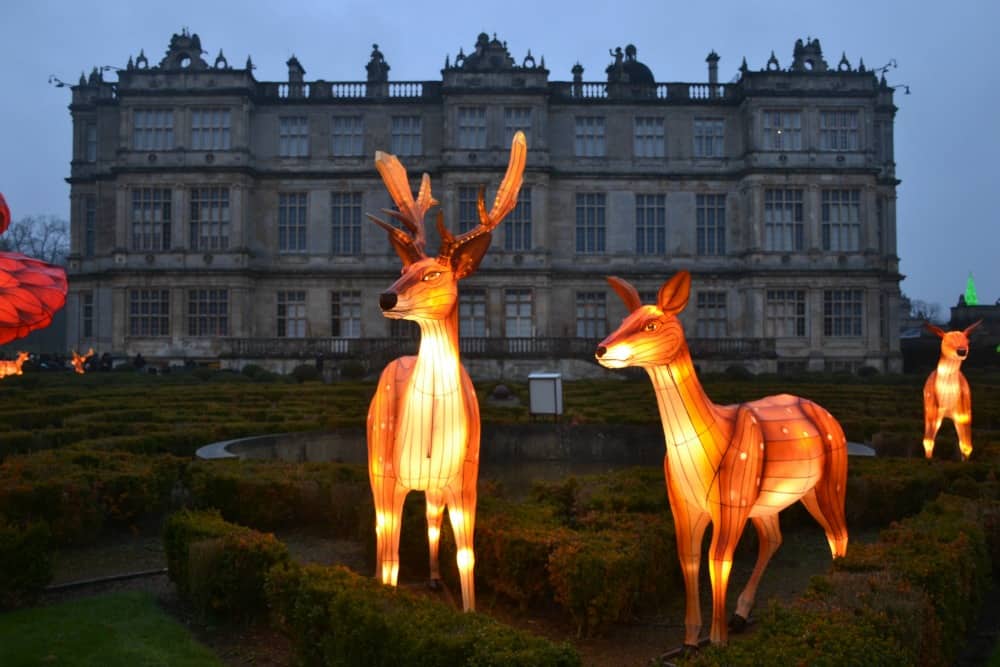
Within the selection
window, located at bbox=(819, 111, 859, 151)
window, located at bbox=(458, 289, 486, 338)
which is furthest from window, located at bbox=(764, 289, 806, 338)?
window, located at bbox=(458, 289, 486, 338)

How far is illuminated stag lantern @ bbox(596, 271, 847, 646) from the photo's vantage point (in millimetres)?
5191

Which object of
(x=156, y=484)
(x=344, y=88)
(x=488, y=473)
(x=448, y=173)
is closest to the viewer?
(x=156, y=484)

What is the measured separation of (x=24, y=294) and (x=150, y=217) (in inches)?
1195

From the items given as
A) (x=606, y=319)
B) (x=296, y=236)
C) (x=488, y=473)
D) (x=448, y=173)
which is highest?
(x=448, y=173)

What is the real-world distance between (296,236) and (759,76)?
1930cm

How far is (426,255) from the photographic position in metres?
5.52

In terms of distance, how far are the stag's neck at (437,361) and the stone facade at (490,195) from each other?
24387mm

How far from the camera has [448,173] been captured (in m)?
31.0

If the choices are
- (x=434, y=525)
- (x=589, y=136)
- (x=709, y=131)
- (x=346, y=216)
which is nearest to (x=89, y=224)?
(x=346, y=216)

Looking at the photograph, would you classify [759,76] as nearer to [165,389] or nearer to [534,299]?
[534,299]

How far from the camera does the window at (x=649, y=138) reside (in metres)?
32.9

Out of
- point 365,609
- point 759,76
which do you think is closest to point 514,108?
point 759,76

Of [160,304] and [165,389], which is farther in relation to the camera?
[160,304]

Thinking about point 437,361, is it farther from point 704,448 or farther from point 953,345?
point 953,345
